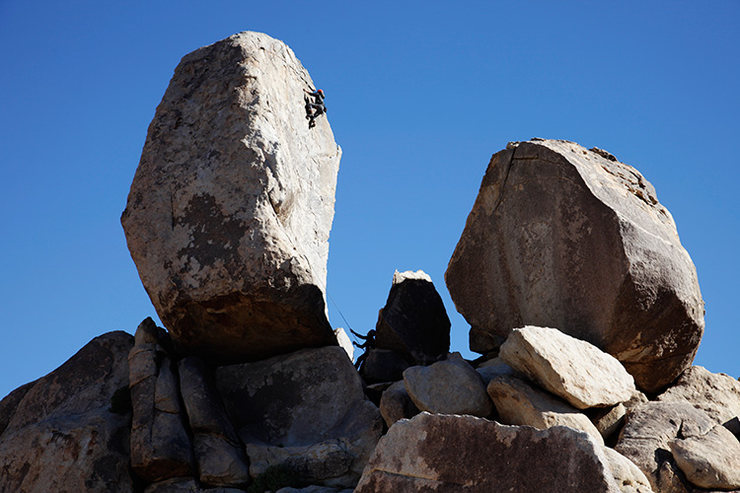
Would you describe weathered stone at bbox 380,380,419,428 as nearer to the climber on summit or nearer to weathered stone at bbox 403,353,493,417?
weathered stone at bbox 403,353,493,417

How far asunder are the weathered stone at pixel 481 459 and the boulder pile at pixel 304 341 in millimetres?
1866

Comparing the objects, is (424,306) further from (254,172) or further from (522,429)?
(522,429)

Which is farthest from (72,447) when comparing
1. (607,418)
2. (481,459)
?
(607,418)

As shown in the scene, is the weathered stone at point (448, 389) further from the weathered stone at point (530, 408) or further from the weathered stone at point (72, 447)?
the weathered stone at point (72, 447)

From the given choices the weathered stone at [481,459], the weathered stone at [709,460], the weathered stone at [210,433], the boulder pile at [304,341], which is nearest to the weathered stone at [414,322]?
the boulder pile at [304,341]

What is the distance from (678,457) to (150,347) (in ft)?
17.5

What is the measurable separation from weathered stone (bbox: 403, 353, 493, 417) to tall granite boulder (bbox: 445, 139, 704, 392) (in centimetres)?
160

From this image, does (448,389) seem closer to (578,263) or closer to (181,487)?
(578,263)

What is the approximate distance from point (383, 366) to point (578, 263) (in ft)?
9.03

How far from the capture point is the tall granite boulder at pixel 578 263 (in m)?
8.53

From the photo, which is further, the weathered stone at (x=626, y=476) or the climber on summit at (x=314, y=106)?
the climber on summit at (x=314, y=106)

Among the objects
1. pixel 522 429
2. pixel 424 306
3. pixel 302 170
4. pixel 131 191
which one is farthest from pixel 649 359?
pixel 131 191

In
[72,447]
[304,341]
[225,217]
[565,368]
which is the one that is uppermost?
[225,217]

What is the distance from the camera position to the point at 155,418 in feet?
27.3
